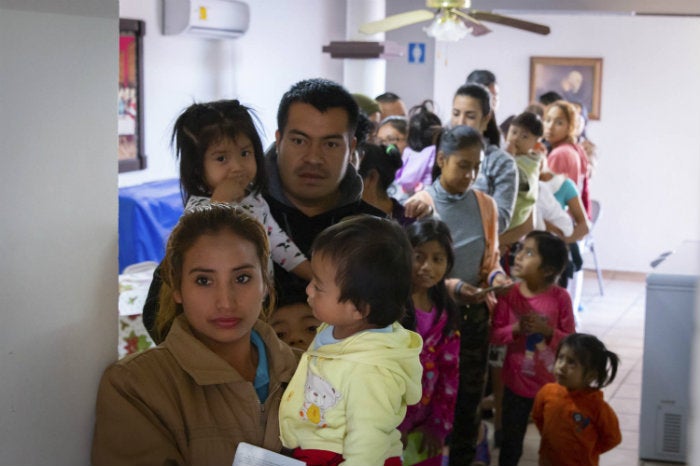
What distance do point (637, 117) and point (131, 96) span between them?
585cm

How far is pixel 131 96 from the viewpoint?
566cm

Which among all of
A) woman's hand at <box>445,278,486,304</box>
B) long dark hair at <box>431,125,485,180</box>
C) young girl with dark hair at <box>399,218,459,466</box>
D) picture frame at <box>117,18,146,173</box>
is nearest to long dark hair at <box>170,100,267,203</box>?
young girl with dark hair at <box>399,218,459,466</box>

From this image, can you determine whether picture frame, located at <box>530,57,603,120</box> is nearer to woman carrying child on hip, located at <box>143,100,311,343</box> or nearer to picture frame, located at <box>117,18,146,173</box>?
picture frame, located at <box>117,18,146,173</box>

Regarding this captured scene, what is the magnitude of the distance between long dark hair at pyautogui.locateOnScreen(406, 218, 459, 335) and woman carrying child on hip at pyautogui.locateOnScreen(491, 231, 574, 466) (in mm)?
752

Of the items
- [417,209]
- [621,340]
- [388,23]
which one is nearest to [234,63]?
[388,23]

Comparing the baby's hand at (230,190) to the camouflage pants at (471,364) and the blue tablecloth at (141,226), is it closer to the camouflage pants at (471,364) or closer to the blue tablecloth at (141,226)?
the camouflage pants at (471,364)

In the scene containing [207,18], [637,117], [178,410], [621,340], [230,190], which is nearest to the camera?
[178,410]

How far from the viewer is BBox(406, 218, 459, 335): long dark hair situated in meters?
→ 3.41

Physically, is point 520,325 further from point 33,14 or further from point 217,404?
point 33,14

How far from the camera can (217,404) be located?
1.78 meters

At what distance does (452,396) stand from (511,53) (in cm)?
745

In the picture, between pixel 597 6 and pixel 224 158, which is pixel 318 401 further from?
pixel 597 6

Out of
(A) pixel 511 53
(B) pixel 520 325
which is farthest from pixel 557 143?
(A) pixel 511 53

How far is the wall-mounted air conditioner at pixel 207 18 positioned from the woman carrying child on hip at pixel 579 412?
10.5 feet
